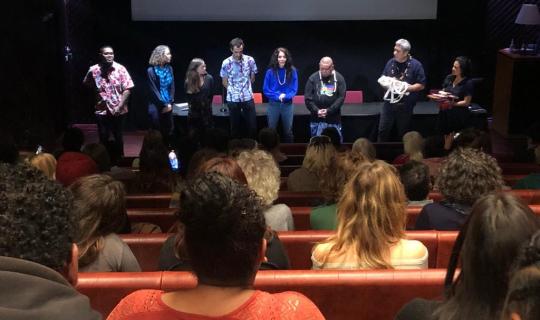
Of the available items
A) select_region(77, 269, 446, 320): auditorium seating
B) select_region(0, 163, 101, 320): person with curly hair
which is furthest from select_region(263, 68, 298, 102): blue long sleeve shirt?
select_region(0, 163, 101, 320): person with curly hair

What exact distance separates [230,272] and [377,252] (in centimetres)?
134

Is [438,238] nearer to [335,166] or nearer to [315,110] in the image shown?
[335,166]

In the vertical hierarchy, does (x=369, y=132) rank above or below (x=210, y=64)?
below

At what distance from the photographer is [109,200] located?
2.69 metres

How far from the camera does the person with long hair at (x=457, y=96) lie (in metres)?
6.83

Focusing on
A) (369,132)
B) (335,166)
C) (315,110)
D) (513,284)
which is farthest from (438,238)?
(369,132)

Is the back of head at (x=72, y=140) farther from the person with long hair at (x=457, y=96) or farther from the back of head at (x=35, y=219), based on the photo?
the back of head at (x=35, y=219)

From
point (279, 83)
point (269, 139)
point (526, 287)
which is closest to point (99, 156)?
point (269, 139)

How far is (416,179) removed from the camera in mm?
3617

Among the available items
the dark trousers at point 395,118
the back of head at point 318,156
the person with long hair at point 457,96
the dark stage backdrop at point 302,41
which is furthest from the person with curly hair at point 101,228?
the dark stage backdrop at point 302,41

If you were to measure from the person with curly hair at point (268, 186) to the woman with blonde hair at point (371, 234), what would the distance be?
0.58 metres

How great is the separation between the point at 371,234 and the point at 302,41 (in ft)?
25.1

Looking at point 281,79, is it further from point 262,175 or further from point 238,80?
point 262,175

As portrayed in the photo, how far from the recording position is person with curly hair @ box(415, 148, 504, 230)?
3.13 meters
